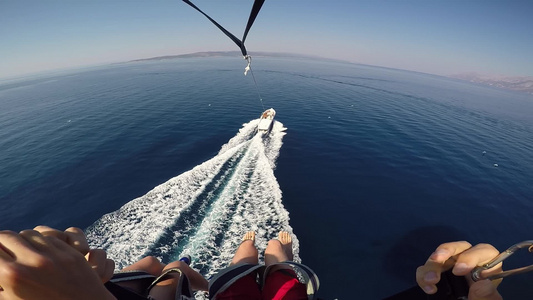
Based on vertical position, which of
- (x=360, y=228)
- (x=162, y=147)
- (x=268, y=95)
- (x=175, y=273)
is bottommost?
(x=360, y=228)

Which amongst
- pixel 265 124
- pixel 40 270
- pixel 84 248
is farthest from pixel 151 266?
pixel 265 124

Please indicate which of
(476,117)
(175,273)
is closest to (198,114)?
(175,273)

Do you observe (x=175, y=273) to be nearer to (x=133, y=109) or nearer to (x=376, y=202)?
(x=376, y=202)

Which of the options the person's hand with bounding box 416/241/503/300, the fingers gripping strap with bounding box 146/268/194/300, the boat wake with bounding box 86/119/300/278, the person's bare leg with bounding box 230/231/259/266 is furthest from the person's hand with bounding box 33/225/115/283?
the boat wake with bounding box 86/119/300/278

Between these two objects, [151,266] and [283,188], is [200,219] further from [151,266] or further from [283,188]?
[151,266]

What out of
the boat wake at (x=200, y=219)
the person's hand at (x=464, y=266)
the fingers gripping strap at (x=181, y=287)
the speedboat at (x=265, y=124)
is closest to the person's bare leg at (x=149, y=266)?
the fingers gripping strap at (x=181, y=287)

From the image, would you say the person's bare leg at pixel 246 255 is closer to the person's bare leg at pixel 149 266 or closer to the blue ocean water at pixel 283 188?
the person's bare leg at pixel 149 266

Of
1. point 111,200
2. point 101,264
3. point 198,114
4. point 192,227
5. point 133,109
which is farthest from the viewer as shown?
point 133,109
